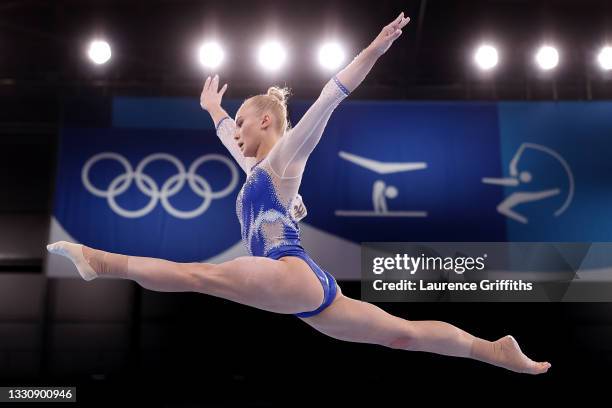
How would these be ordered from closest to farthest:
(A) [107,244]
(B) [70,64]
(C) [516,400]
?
(A) [107,244]
(C) [516,400]
(B) [70,64]

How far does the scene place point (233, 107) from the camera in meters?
6.57

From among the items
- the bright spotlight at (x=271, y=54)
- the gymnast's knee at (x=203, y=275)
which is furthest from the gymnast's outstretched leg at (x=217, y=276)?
the bright spotlight at (x=271, y=54)

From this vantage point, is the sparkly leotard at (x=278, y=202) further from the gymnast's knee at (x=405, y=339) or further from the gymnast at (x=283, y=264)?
the gymnast's knee at (x=405, y=339)

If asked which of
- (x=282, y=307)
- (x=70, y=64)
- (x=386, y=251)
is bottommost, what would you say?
(x=282, y=307)

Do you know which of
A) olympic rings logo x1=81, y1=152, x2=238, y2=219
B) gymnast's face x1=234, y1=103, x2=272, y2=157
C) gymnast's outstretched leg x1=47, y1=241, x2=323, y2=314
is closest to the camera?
gymnast's outstretched leg x1=47, y1=241, x2=323, y2=314

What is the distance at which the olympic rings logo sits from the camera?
253 inches

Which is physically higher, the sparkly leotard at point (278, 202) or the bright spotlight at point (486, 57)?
the bright spotlight at point (486, 57)

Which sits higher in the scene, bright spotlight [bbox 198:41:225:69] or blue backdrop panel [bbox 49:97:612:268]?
bright spotlight [bbox 198:41:225:69]

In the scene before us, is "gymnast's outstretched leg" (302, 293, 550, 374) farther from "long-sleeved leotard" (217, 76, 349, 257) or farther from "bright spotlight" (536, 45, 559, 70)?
"bright spotlight" (536, 45, 559, 70)

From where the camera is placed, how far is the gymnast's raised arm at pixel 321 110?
2.97m

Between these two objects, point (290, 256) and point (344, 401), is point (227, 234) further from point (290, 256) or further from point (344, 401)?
point (290, 256)

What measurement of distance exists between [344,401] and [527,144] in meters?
3.34

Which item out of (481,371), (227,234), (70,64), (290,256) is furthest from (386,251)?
(70,64)

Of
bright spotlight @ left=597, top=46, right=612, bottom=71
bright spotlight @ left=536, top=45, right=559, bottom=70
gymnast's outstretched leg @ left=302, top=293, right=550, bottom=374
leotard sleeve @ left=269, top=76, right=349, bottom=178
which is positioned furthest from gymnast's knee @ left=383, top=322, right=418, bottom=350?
bright spotlight @ left=597, top=46, right=612, bottom=71
